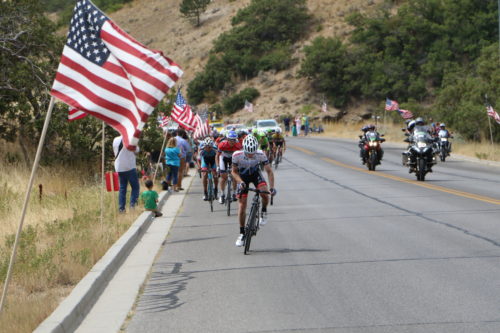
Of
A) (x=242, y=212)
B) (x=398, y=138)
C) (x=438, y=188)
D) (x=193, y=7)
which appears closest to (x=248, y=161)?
(x=242, y=212)

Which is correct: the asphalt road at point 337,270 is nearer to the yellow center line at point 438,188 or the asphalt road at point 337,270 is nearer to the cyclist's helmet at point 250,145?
the yellow center line at point 438,188

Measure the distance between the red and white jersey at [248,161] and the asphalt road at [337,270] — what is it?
1.16 meters

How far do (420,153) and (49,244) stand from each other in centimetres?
1484

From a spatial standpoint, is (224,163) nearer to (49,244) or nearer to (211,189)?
(211,189)

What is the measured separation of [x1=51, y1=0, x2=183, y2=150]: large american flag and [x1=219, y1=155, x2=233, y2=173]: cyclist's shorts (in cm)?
841

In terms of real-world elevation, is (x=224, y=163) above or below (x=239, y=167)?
below

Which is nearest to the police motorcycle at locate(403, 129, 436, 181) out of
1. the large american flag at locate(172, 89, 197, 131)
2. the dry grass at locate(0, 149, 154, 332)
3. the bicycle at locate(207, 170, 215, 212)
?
the bicycle at locate(207, 170, 215, 212)

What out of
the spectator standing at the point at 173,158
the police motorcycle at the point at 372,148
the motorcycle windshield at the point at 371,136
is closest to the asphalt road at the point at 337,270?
the spectator standing at the point at 173,158

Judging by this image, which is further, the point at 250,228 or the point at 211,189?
the point at 211,189

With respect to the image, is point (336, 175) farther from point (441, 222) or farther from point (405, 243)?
point (405, 243)

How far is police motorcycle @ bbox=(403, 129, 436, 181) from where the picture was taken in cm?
2508

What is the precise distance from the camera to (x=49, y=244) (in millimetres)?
12852

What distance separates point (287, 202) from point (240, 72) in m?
80.7

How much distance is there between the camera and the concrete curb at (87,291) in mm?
7234
